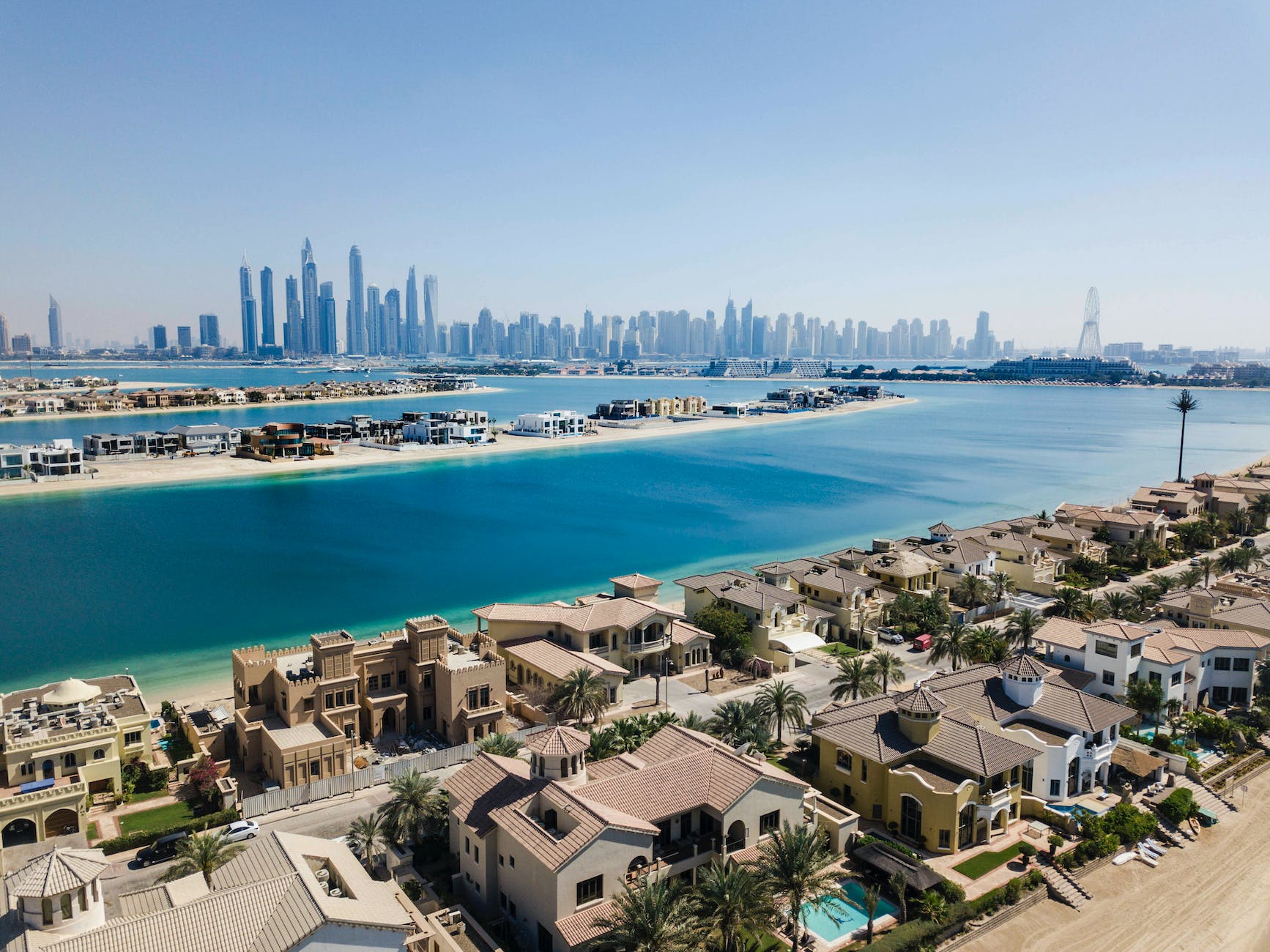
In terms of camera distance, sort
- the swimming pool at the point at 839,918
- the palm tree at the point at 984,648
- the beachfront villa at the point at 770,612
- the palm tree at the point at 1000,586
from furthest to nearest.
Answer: the palm tree at the point at 1000,586, the beachfront villa at the point at 770,612, the palm tree at the point at 984,648, the swimming pool at the point at 839,918

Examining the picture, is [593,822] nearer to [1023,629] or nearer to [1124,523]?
[1023,629]

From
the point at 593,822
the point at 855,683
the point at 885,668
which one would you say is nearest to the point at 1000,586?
the point at 885,668

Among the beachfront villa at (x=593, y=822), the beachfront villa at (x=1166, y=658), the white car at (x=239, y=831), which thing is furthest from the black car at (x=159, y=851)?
the beachfront villa at (x=1166, y=658)

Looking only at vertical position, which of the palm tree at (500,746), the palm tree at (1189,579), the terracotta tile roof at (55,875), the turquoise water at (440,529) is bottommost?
the turquoise water at (440,529)

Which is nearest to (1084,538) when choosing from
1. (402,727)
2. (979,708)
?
(979,708)

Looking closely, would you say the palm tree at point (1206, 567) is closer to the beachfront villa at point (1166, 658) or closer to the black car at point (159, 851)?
the beachfront villa at point (1166, 658)

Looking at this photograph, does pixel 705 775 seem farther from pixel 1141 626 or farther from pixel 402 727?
pixel 1141 626

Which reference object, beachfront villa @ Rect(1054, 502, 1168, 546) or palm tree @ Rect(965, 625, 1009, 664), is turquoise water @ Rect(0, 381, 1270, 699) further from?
palm tree @ Rect(965, 625, 1009, 664)
